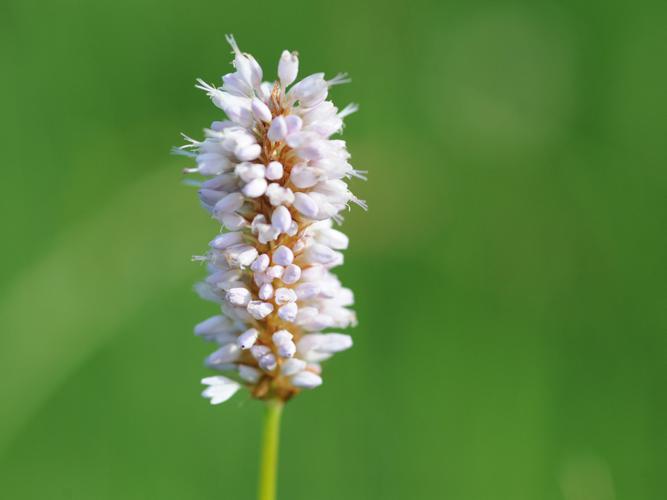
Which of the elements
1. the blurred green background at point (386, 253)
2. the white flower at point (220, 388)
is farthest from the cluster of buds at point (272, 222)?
the blurred green background at point (386, 253)

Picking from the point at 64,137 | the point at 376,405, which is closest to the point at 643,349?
the point at 376,405

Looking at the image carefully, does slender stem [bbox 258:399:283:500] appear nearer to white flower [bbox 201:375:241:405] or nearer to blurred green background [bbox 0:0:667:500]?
white flower [bbox 201:375:241:405]

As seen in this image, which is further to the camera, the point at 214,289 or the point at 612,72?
the point at 612,72

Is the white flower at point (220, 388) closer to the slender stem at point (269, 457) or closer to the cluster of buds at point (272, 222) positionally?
the cluster of buds at point (272, 222)

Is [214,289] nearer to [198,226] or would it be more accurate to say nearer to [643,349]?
[198,226]

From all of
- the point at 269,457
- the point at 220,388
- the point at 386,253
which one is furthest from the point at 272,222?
the point at 386,253

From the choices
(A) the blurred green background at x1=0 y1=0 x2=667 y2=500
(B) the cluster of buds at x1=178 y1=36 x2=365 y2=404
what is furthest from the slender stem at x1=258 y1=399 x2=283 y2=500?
(A) the blurred green background at x1=0 y1=0 x2=667 y2=500
